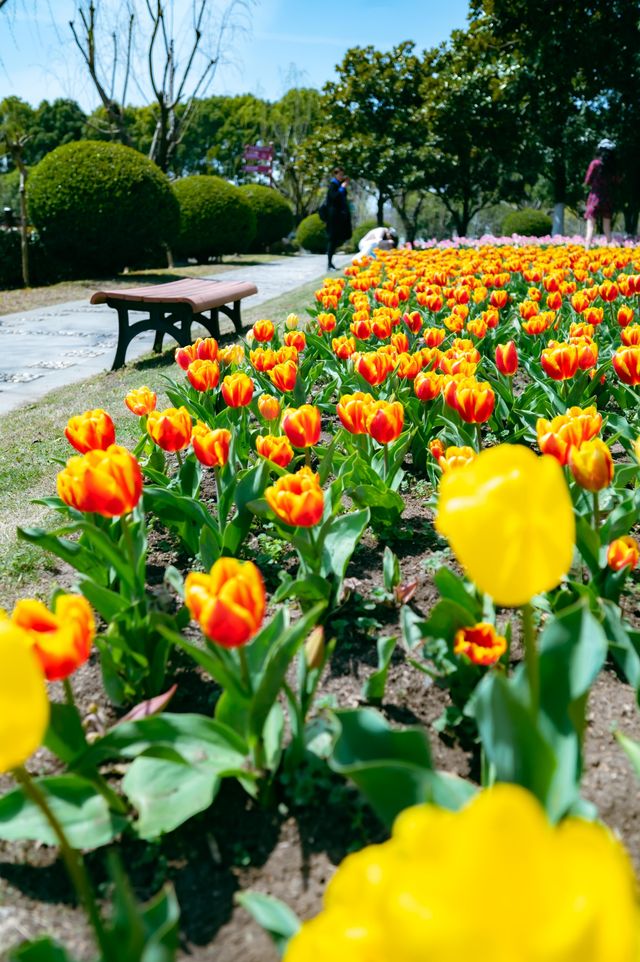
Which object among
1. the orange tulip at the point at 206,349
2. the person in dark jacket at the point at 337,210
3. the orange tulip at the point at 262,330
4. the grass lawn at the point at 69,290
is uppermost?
the person in dark jacket at the point at 337,210

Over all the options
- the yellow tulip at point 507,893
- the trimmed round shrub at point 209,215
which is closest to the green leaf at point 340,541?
the yellow tulip at point 507,893

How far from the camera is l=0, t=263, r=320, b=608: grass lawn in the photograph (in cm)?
283

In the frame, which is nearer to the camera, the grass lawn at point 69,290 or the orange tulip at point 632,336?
the orange tulip at point 632,336

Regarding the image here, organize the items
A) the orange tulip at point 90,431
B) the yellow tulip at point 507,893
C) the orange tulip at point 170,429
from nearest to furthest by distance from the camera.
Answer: the yellow tulip at point 507,893 → the orange tulip at point 90,431 → the orange tulip at point 170,429

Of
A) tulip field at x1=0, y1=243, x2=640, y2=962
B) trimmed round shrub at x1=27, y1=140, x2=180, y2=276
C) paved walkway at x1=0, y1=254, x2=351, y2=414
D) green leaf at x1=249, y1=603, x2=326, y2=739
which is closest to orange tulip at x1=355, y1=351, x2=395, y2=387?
tulip field at x1=0, y1=243, x2=640, y2=962

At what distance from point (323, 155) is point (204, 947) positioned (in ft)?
102

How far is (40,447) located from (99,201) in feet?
39.0

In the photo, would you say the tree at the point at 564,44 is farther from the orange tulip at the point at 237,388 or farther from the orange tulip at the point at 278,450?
the orange tulip at the point at 278,450

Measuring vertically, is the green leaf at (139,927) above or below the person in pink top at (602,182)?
below

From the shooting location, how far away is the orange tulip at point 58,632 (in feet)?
4.48

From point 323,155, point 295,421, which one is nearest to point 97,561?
point 295,421

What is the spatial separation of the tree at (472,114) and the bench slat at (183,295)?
60.7ft

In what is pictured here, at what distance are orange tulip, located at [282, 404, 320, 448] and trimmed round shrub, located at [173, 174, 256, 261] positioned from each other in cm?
1939

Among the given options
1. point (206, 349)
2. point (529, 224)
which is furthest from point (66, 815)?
point (529, 224)
